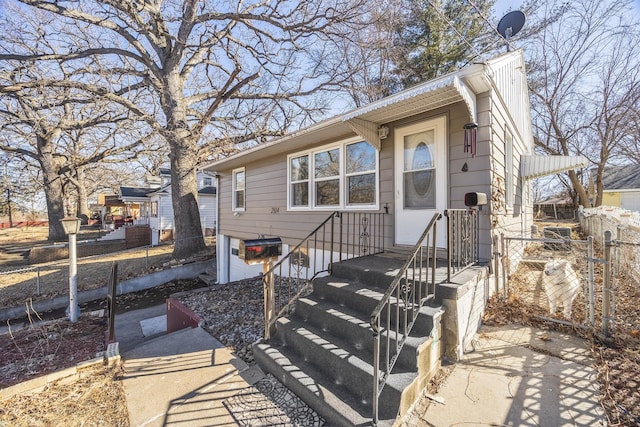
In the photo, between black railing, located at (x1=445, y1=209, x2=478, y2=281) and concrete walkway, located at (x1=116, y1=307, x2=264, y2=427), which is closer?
concrete walkway, located at (x1=116, y1=307, x2=264, y2=427)

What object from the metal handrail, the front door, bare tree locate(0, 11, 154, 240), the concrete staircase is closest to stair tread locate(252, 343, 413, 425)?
the concrete staircase

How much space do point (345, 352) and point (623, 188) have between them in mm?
24730

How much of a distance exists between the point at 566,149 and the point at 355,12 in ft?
44.9

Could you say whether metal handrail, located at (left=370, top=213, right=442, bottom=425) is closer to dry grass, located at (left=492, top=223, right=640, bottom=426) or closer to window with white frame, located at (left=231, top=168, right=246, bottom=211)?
dry grass, located at (left=492, top=223, right=640, bottom=426)

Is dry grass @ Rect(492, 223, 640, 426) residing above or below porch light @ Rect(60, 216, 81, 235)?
below

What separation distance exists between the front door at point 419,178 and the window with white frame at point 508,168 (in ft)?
4.56

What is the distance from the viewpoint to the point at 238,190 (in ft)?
29.5

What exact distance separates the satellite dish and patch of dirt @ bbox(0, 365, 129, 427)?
794 centimetres

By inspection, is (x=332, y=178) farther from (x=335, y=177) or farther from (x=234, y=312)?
(x=234, y=312)

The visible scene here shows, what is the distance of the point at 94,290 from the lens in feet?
28.6

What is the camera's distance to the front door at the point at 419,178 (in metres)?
4.07

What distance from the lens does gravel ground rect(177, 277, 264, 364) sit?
3.91 metres

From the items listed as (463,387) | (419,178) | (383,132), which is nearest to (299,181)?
(383,132)

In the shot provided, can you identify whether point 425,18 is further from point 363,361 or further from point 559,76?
point 363,361
